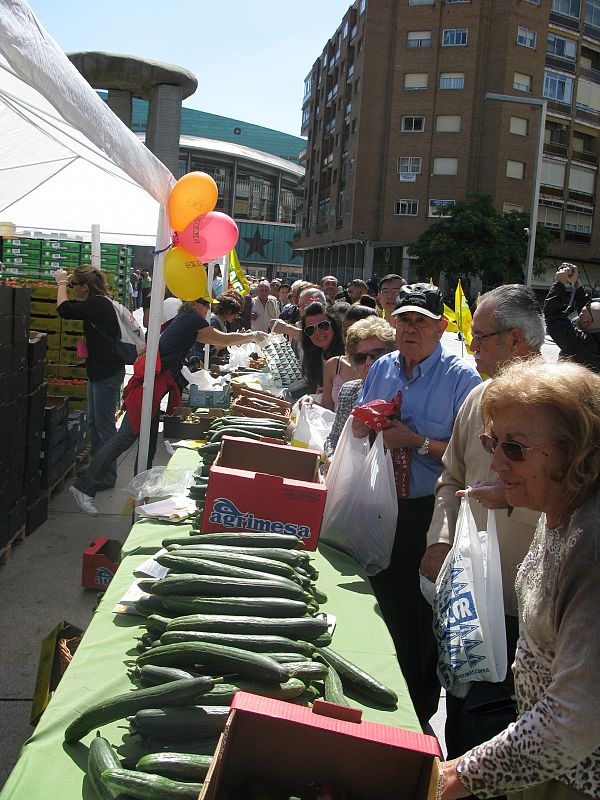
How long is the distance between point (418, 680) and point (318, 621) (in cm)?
121

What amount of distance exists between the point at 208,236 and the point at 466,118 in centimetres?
5049

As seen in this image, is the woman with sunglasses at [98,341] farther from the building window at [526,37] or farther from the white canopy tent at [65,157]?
the building window at [526,37]

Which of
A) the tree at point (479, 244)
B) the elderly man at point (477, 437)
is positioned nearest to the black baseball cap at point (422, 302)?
the elderly man at point (477, 437)

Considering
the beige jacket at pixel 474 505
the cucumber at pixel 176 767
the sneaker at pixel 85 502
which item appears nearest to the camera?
the cucumber at pixel 176 767

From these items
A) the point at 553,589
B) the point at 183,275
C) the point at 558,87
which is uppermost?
the point at 558,87

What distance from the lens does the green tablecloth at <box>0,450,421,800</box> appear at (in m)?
1.75

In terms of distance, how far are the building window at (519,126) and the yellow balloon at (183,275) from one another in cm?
5092

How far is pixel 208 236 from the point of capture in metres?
5.95

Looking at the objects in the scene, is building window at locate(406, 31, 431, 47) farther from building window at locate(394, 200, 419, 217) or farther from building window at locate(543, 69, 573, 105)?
building window at locate(394, 200, 419, 217)

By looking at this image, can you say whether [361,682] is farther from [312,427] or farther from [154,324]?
[154,324]

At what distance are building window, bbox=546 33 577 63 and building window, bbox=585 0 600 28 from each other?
279cm

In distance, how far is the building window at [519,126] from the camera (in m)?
50.9

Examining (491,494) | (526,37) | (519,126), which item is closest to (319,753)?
(491,494)

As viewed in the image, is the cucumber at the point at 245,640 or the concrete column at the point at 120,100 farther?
the concrete column at the point at 120,100
